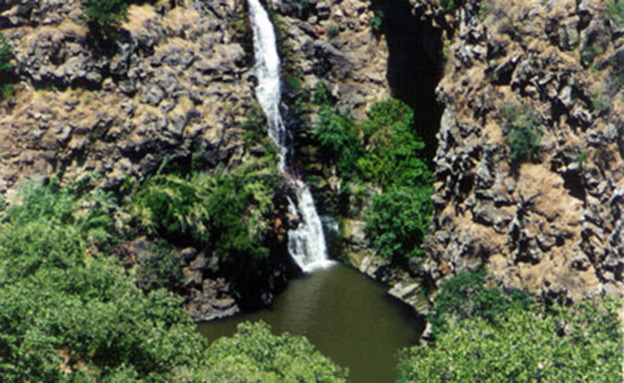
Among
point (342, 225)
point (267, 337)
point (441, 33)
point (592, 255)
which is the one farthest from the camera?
point (342, 225)

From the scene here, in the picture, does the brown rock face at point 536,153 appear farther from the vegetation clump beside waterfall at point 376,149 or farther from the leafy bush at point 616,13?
the vegetation clump beside waterfall at point 376,149

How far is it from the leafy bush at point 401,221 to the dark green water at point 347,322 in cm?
266

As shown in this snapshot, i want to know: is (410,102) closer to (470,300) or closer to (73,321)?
(470,300)

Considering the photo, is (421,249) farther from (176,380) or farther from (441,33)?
(176,380)

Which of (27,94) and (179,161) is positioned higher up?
(27,94)

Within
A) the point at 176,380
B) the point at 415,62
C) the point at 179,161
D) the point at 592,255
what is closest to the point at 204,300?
the point at 179,161

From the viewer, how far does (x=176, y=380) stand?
57.9 feet

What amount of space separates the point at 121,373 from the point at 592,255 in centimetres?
1637

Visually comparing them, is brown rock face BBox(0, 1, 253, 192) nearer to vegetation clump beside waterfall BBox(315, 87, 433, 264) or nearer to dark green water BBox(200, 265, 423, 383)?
vegetation clump beside waterfall BBox(315, 87, 433, 264)

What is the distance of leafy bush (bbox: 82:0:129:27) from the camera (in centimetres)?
3262

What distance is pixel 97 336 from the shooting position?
16109mm

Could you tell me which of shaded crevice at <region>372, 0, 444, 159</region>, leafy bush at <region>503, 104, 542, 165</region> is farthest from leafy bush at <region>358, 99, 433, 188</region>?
leafy bush at <region>503, 104, 542, 165</region>

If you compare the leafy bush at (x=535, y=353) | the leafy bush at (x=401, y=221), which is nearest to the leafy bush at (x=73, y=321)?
the leafy bush at (x=535, y=353)

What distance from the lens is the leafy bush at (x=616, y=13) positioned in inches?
874
